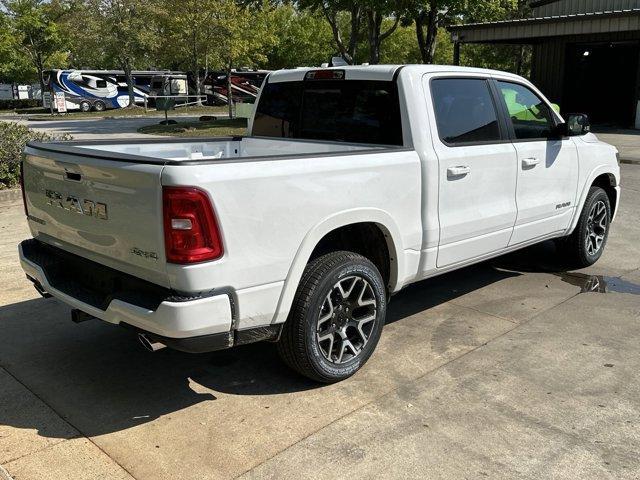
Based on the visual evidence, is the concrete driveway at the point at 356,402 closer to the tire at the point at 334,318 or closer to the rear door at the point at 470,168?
the tire at the point at 334,318

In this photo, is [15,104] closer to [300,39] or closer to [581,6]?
[300,39]

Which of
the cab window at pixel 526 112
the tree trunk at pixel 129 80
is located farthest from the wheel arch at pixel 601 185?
the tree trunk at pixel 129 80

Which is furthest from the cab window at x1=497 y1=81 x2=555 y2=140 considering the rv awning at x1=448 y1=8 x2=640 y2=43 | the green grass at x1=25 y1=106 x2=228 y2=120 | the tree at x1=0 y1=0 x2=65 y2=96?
the tree at x1=0 y1=0 x2=65 y2=96

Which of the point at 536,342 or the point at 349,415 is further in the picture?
the point at 536,342

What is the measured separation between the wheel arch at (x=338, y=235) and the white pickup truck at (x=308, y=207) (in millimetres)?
11

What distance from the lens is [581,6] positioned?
25344 mm

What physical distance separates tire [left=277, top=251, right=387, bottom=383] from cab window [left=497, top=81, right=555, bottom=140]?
195 centimetres

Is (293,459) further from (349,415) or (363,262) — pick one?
(363,262)

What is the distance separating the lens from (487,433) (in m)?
3.23

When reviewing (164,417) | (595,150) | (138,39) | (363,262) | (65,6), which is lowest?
(164,417)

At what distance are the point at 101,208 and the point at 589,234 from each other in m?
4.64

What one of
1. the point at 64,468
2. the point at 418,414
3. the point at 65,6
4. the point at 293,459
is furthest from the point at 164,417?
the point at 65,6

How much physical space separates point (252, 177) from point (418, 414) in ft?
5.12

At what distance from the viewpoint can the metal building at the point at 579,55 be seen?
22.3m
